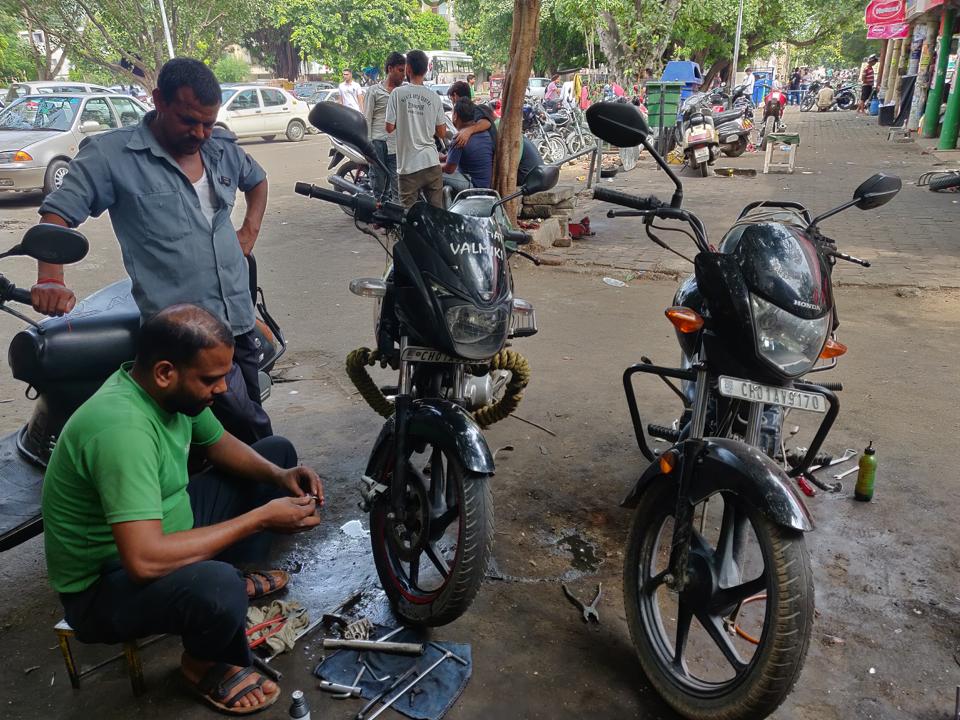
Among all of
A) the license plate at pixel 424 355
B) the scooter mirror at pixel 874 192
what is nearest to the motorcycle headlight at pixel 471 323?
the license plate at pixel 424 355

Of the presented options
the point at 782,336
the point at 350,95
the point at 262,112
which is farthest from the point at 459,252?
the point at 262,112

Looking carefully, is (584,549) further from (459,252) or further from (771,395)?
(459,252)

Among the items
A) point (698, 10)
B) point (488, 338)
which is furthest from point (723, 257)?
point (698, 10)

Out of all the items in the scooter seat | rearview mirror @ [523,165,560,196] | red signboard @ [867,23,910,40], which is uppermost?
red signboard @ [867,23,910,40]

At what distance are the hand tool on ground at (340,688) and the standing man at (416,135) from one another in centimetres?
523

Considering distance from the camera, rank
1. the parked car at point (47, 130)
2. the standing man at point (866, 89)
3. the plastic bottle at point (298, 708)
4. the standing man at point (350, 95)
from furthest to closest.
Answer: the standing man at point (866, 89), the standing man at point (350, 95), the parked car at point (47, 130), the plastic bottle at point (298, 708)

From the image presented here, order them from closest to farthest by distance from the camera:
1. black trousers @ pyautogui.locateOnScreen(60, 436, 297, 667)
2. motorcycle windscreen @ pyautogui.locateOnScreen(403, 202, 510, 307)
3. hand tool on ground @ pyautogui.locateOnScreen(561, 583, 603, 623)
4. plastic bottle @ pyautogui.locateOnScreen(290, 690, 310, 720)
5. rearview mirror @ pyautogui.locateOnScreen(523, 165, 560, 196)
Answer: black trousers @ pyautogui.locateOnScreen(60, 436, 297, 667)
plastic bottle @ pyautogui.locateOnScreen(290, 690, 310, 720)
motorcycle windscreen @ pyautogui.locateOnScreen(403, 202, 510, 307)
hand tool on ground @ pyautogui.locateOnScreen(561, 583, 603, 623)
rearview mirror @ pyautogui.locateOnScreen(523, 165, 560, 196)

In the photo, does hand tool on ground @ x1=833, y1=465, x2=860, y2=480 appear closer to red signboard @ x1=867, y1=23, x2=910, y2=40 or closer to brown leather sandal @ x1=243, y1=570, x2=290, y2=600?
brown leather sandal @ x1=243, y1=570, x2=290, y2=600

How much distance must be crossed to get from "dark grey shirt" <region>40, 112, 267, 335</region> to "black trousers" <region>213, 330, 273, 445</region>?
0.19 metres

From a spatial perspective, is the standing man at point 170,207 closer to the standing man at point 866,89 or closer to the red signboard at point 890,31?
the red signboard at point 890,31

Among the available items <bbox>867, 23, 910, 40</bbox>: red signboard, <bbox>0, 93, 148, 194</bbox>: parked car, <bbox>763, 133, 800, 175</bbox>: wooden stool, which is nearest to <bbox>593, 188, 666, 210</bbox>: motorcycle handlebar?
<bbox>0, 93, 148, 194</bbox>: parked car

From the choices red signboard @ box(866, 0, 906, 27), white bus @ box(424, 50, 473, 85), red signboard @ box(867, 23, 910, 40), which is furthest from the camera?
white bus @ box(424, 50, 473, 85)

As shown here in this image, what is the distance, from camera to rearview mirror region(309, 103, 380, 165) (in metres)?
2.76

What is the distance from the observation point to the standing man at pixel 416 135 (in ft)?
22.6
